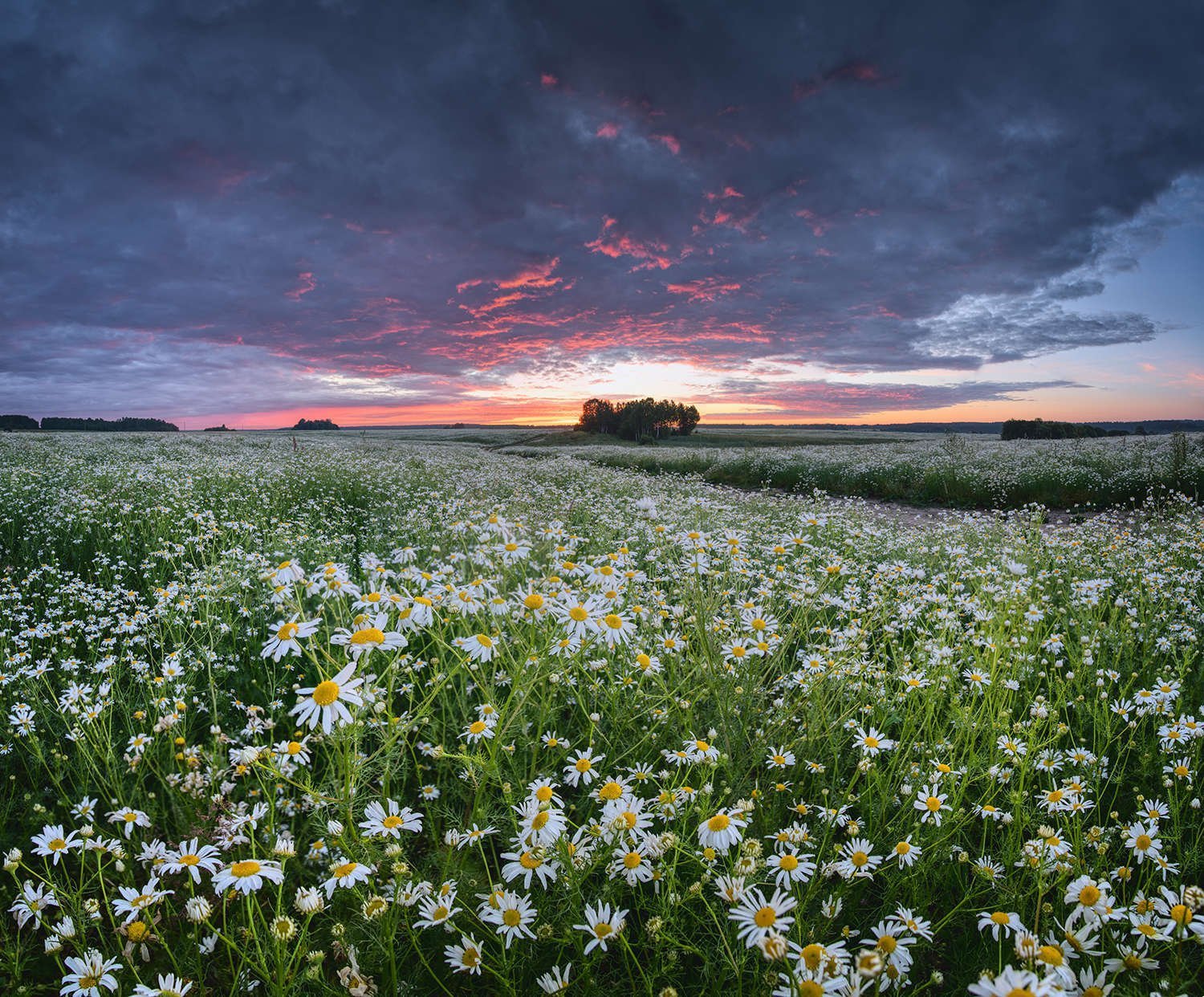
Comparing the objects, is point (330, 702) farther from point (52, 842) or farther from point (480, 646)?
point (52, 842)

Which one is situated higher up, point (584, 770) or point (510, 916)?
point (584, 770)

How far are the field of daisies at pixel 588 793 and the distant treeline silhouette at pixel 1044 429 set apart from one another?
1999 inches

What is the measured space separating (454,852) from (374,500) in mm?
9103

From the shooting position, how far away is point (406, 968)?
2.11m

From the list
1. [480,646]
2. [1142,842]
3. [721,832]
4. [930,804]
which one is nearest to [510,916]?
[721,832]

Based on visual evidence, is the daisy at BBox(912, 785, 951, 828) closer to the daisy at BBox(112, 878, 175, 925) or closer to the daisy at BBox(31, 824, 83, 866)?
the daisy at BBox(112, 878, 175, 925)

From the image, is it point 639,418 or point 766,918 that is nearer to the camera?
point 766,918

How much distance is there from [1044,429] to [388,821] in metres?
58.9

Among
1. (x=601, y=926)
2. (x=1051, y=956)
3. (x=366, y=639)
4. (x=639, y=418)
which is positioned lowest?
(x=601, y=926)

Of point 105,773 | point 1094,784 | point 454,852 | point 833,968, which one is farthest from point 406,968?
point 1094,784

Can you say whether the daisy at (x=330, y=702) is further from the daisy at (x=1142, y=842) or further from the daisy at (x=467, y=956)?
the daisy at (x=1142, y=842)

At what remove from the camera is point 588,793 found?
2764 mm

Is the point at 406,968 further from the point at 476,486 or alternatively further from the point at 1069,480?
the point at 1069,480

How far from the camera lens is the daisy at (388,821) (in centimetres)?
207
